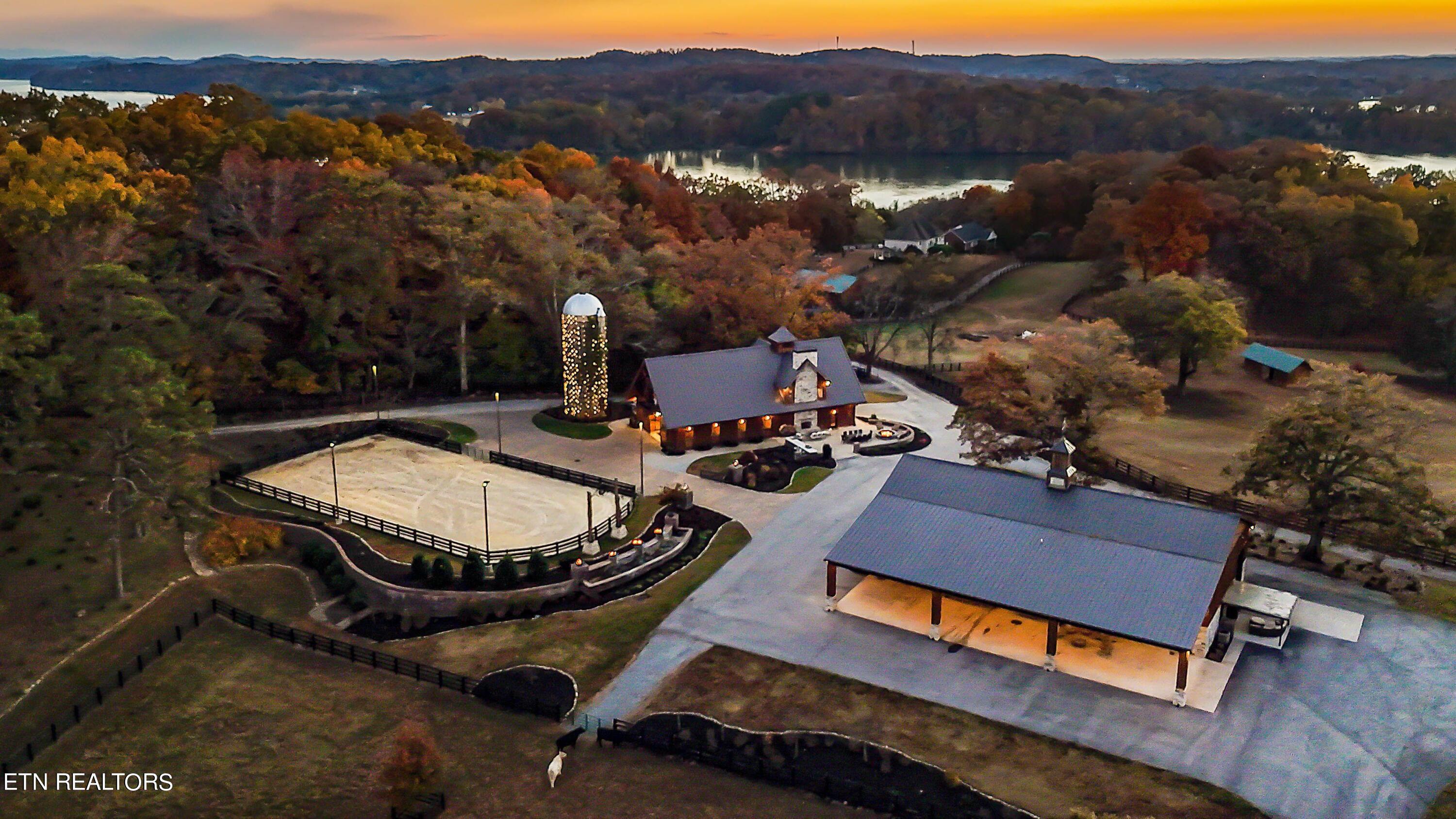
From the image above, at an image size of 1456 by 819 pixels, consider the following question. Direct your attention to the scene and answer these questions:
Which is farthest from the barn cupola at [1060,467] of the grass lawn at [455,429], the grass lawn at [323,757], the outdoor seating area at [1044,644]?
the grass lawn at [455,429]

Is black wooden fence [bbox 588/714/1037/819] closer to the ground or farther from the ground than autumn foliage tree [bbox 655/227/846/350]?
closer to the ground

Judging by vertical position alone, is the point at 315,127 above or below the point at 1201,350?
above

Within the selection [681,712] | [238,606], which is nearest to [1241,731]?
[681,712]

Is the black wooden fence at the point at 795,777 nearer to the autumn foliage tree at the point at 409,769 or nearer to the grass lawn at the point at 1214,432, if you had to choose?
the autumn foliage tree at the point at 409,769

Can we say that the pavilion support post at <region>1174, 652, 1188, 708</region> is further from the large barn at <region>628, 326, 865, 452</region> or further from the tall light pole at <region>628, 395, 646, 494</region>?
the large barn at <region>628, 326, 865, 452</region>

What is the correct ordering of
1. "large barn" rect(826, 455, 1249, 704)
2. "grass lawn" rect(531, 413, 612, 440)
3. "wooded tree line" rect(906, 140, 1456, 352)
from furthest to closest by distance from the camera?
"wooded tree line" rect(906, 140, 1456, 352)
"grass lawn" rect(531, 413, 612, 440)
"large barn" rect(826, 455, 1249, 704)

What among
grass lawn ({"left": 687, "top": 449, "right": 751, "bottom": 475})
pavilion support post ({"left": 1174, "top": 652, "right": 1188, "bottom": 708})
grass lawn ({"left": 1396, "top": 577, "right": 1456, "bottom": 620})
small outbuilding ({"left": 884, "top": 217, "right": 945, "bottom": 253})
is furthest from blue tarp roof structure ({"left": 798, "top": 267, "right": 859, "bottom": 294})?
pavilion support post ({"left": 1174, "top": 652, "right": 1188, "bottom": 708})

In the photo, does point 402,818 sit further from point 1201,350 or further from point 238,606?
point 1201,350
